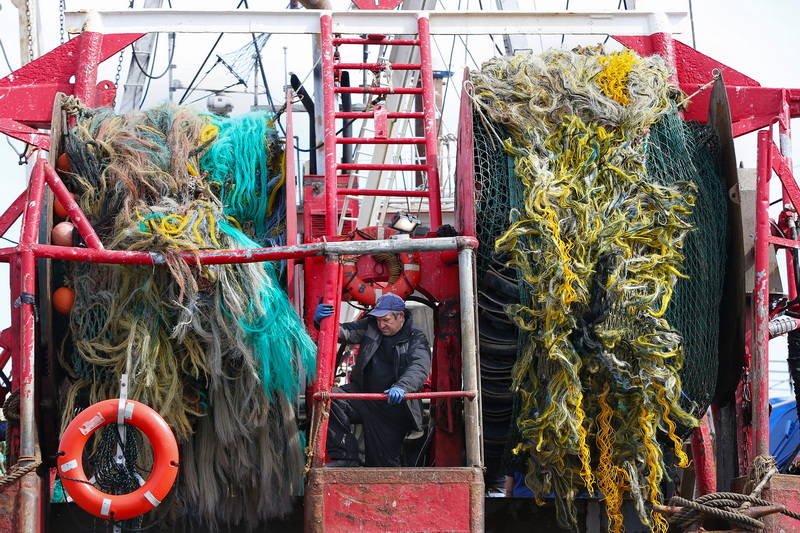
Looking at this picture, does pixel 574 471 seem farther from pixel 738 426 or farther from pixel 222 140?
pixel 222 140

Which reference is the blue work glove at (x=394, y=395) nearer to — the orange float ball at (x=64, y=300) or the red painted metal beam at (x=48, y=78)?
the orange float ball at (x=64, y=300)

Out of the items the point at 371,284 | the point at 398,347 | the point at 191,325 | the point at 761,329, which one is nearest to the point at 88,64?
the point at 191,325

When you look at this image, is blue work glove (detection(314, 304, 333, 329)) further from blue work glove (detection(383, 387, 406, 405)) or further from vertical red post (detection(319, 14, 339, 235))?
vertical red post (detection(319, 14, 339, 235))

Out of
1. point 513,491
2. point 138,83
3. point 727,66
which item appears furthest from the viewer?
point 138,83

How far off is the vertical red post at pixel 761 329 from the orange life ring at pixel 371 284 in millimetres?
1966

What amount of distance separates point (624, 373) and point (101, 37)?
170 inches

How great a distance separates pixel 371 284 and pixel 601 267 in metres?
1.55

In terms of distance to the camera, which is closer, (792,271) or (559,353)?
(559,353)

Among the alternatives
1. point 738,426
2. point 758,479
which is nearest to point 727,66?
point 738,426

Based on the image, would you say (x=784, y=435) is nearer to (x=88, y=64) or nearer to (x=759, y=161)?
(x=759, y=161)

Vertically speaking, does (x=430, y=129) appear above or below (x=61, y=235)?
above

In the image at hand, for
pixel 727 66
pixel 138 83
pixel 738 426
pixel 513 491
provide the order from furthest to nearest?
pixel 138 83
pixel 513 491
pixel 727 66
pixel 738 426

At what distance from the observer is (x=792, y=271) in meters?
6.01

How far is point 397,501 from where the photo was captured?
468 cm
